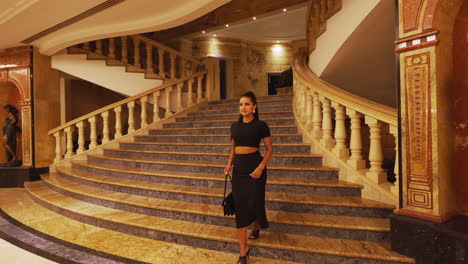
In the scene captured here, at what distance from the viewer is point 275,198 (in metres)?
2.87

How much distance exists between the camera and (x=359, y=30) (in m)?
3.18

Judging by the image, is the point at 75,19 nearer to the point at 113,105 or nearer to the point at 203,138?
the point at 113,105

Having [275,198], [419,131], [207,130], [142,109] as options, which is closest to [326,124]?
[275,198]

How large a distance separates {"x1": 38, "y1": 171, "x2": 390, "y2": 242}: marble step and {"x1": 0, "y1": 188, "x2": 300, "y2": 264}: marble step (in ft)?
0.96

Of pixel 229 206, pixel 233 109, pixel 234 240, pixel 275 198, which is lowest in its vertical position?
pixel 234 240

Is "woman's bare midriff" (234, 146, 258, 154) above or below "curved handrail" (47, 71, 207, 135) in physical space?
below

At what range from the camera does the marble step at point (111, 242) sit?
236 cm

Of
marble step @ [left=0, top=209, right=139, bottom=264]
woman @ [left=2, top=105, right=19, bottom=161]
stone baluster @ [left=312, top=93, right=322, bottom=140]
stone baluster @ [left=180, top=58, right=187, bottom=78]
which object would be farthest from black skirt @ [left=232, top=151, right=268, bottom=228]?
woman @ [left=2, top=105, right=19, bottom=161]

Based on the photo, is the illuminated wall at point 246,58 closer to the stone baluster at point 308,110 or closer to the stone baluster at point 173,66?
the stone baluster at point 173,66

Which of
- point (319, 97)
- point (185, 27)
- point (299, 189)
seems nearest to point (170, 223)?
point (299, 189)

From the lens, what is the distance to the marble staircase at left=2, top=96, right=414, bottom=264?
2316 mm

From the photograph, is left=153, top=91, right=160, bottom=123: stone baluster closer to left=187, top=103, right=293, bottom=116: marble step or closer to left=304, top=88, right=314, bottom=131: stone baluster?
left=187, top=103, right=293, bottom=116: marble step

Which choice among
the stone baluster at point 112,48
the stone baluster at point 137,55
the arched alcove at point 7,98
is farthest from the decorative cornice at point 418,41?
the arched alcove at point 7,98

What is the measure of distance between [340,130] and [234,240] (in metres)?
1.77
